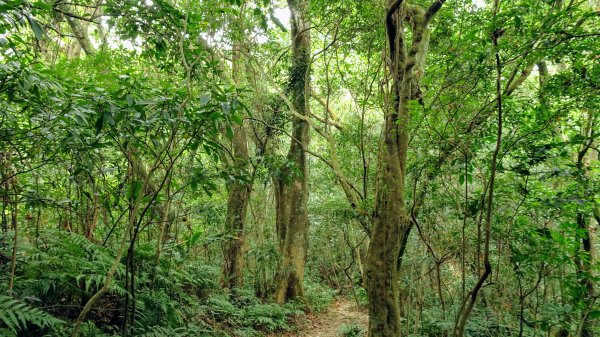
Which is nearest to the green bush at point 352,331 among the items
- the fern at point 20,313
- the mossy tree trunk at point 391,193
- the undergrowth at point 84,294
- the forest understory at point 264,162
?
the forest understory at point 264,162

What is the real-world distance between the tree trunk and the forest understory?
0.19 ft

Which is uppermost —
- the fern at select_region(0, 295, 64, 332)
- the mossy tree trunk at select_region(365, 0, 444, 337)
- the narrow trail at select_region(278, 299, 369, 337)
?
the mossy tree trunk at select_region(365, 0, 444, 337)

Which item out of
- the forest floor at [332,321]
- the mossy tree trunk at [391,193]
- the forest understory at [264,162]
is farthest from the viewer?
the forest floor at [332,321]

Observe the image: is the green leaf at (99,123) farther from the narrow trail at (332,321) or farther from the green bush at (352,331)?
the green bush at (352,331)

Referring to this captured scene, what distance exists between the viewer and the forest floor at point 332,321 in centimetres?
805

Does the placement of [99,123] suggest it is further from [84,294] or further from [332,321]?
[332,321]

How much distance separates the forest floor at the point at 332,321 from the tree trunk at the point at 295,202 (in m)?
0.80

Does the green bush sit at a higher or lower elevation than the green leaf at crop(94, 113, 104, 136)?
lower

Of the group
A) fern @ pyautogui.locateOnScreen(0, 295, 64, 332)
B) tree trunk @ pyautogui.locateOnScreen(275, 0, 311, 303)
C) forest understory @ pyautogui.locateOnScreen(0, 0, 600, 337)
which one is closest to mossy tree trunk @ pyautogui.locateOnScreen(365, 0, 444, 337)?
forest understory @ pyautogui.locateOnScreen(0, 0, 600, 337)

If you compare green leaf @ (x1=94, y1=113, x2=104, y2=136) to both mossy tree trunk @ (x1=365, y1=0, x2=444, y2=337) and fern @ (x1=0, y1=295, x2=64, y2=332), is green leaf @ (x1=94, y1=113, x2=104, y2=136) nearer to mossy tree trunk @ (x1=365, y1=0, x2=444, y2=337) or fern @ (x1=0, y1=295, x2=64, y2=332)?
fern @ (x1=0, y1=295, x2=64, y2=332)

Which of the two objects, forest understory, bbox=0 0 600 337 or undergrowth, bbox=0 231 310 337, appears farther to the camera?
undergrowth, bbox=0 231 310 337

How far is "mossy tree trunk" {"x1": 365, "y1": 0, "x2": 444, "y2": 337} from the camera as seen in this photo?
4.33 m

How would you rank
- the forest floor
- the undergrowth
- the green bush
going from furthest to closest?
the forest floor → the green bush → the undergrowth

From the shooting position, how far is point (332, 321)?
30.8 feet
